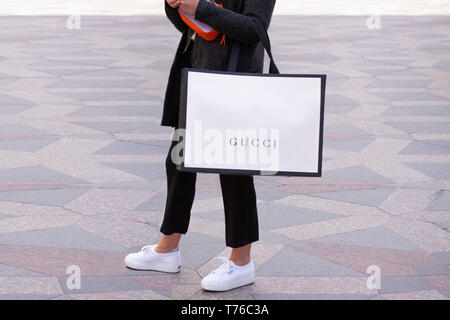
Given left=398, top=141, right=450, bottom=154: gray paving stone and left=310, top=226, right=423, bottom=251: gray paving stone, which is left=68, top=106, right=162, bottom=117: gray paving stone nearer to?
left=398, top=141, right=450, bottom=154: gray paving stone

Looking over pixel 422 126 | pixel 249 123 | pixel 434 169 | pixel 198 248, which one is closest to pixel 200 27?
pixel 249 123

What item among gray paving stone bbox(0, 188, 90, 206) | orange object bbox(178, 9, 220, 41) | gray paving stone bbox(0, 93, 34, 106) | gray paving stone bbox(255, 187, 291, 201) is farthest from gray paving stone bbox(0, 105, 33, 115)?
orange object bbox(178, 9, 220, 41)

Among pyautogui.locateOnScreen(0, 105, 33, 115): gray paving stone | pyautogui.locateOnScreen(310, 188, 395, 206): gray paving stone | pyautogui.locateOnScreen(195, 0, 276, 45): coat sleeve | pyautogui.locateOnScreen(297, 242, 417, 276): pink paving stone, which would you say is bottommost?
pyautogui.locateOnScreen(297, 242, 417, 276): pink paving stone

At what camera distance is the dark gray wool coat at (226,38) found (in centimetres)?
322

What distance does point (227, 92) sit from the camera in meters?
3.17

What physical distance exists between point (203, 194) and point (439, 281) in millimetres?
1834

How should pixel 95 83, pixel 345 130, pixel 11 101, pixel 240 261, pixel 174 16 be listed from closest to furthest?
pixel 174 16
pixel 240 261
pixel 345 130
pixel 11 101
pixel 95 83

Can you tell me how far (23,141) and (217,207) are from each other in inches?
90.6

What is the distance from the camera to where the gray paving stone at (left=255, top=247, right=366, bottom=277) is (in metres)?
3.84

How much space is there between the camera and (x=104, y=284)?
3.64 meters

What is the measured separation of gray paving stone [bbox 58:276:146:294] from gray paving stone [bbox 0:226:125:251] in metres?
0.42

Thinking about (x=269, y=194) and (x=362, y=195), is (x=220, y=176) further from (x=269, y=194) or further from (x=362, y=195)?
(x=362, y=195)

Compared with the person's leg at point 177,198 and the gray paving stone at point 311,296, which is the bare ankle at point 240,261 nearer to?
the gray paving stone at point 311,296
